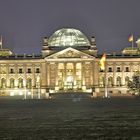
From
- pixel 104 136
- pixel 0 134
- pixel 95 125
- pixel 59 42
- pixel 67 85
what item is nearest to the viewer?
pixel 104 136

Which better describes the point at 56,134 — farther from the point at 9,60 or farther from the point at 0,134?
the point at 9,60

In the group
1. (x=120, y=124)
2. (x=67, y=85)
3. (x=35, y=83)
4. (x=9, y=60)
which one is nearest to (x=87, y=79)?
(x=67, y=85)

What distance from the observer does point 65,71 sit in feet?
455

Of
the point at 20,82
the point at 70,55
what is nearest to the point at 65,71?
the point at 70,55

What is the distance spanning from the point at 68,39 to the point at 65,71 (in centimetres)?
1523

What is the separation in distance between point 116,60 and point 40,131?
117282mm

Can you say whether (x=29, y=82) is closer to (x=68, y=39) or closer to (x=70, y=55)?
(x=70, y=55)

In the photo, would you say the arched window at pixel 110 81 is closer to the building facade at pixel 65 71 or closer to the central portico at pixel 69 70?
the building facade at pixel 65 71

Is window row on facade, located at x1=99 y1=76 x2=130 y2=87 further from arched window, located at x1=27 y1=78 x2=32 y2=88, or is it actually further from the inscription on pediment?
arched window, located at x1=27 y1=78 x2=32 y2=88

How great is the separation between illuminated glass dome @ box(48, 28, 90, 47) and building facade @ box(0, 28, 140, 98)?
16.7 feet

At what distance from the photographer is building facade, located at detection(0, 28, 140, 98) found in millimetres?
137375

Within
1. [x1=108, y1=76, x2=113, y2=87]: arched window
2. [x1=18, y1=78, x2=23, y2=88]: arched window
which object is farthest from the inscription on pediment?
[x1=18, y1=78, x2=23, y2=88]: arched window

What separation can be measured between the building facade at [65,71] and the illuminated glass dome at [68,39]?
510cm

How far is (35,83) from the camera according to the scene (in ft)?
460
